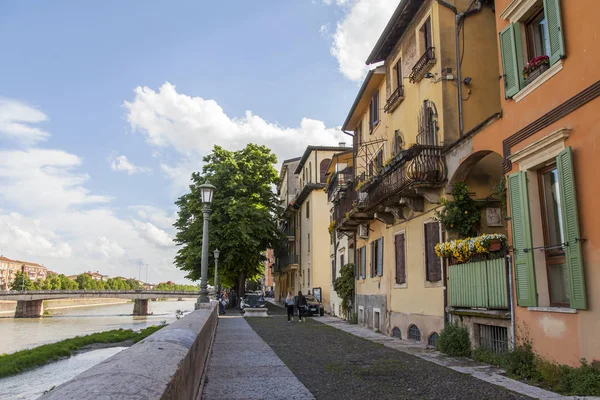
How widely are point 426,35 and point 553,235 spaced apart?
776 cm

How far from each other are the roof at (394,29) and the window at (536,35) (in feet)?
18.2

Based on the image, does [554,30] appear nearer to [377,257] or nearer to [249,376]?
[249,376]

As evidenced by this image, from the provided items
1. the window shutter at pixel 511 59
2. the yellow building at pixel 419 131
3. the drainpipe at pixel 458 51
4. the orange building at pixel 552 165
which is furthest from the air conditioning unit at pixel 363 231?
the window shutter at pixel 511 59

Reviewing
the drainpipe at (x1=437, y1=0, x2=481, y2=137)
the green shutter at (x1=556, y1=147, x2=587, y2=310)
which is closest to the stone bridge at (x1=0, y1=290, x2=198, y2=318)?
the drainpipe at (x1=437, y1=0, x2=481, y2=137)

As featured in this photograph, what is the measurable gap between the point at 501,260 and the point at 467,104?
490 cm

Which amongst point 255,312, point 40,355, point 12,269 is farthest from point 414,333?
point 12,269

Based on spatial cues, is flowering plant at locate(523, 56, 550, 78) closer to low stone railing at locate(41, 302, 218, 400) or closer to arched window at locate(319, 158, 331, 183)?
low stone railing at locate(41, 302, 218, 400)

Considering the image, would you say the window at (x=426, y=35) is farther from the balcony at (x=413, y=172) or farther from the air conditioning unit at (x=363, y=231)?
the air conditioning unit at (x=363, y=231)

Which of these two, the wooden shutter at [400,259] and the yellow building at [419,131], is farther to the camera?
the wooden shutter at [400,259]

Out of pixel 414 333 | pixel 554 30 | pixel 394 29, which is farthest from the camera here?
pixel 394 29

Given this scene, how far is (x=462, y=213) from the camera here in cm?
1149

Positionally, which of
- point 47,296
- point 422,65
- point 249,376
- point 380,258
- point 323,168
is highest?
point 323,168

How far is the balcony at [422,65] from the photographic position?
13137 millimetres

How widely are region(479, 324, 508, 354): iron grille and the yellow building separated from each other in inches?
75.5
